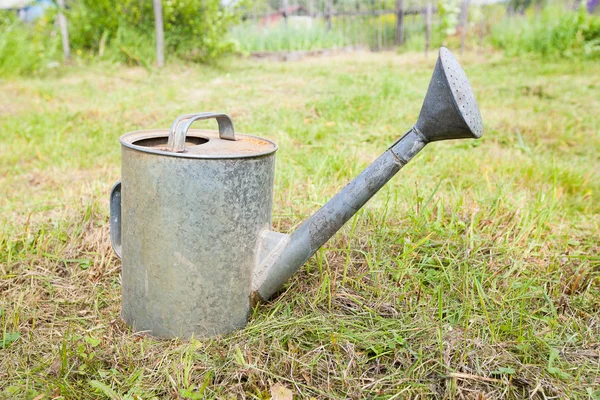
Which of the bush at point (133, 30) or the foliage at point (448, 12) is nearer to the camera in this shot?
the bush at point (133, 30)

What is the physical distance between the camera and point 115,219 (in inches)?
64.2

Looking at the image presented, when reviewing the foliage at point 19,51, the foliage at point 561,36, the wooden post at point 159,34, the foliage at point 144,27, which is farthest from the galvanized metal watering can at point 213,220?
the foliage at point 561,36

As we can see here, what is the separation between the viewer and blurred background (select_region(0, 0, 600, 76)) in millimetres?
6227

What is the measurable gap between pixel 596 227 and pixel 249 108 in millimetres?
2656

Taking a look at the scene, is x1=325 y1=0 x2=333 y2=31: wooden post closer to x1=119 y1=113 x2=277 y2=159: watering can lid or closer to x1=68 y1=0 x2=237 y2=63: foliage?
x1=68 y1=0 x2=237 y2=63: foliage

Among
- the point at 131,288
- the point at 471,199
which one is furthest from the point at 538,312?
the point at 131,288

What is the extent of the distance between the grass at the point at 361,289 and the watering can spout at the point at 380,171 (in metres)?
0.15

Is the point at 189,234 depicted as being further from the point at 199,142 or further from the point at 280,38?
the point at 280,38

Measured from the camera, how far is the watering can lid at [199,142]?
1306mm

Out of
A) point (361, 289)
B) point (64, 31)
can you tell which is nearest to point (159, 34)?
point (64, 31)

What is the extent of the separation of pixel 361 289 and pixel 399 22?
9.41 meters

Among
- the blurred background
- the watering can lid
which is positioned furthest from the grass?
the blurred background

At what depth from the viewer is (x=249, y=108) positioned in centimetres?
405

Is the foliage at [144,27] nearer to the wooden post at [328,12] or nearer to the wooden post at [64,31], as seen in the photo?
the wooden post at [64,31]
